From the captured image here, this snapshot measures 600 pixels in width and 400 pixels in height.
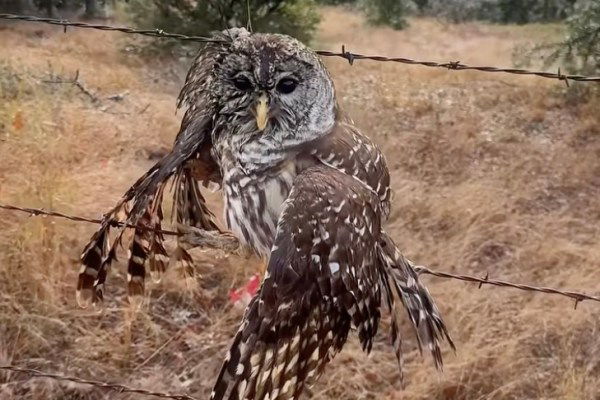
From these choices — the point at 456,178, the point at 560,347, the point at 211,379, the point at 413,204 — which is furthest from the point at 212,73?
the point at 456,178

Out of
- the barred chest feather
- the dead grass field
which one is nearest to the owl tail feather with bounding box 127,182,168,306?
the barred chest feather

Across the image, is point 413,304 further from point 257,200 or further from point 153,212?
point 153,212

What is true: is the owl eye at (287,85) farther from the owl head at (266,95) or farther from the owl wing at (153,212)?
the owl wing at (153,212)

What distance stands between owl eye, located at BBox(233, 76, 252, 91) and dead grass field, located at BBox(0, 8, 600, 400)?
1.92m

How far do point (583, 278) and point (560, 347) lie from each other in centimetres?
79

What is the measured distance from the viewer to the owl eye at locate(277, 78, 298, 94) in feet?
5.76

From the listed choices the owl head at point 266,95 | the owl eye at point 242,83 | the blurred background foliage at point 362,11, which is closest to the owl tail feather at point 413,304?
the owl head at point 266,95

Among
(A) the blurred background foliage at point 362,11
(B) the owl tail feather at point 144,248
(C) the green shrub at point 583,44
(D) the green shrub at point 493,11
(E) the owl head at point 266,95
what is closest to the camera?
(E) the owl head at point 266,95

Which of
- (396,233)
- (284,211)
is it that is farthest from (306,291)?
(396,233)

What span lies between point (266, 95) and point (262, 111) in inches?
1.7

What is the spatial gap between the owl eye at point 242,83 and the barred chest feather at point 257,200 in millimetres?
205

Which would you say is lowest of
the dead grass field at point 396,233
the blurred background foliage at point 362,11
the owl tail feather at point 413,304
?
the dead grass field at point 396,233

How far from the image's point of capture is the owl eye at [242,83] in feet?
5.76

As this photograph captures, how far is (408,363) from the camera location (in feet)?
11.9
